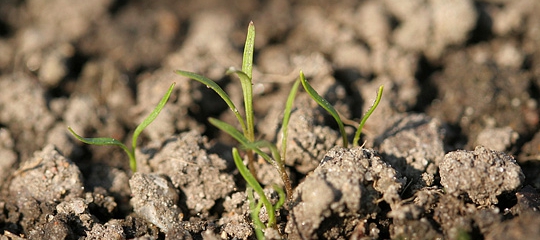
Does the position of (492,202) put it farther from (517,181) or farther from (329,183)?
(329,183)

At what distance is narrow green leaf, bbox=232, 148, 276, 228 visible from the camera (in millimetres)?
1843

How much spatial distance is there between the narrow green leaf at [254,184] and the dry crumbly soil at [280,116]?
72mm

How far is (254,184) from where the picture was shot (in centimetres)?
190

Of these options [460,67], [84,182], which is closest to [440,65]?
[460,67]

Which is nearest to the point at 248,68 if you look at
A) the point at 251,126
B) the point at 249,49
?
the point at 249,49

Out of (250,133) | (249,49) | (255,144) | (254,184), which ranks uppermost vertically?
(249,49)

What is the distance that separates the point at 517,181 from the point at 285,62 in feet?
4.88

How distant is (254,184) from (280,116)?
61 centimetres

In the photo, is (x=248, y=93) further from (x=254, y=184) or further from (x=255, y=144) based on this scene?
(x=254, y=184)

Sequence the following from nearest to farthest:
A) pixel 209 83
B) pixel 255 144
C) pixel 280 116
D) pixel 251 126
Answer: pixel 255 144 < pixel 209 83 < pixel 251 126 < pixel 280 116

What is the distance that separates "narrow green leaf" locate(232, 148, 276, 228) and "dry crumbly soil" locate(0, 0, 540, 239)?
72mm

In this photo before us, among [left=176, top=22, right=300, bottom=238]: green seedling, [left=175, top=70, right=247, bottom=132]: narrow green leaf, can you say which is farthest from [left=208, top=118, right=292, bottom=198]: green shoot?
[left=175, top=70, right=247, bottom=132]: narrow green leaf

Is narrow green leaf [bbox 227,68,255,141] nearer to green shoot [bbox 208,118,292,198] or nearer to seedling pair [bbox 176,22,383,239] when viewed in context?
seedling pair [bbox 176,22,383,239]

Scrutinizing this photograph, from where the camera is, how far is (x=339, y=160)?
6.52 feet
